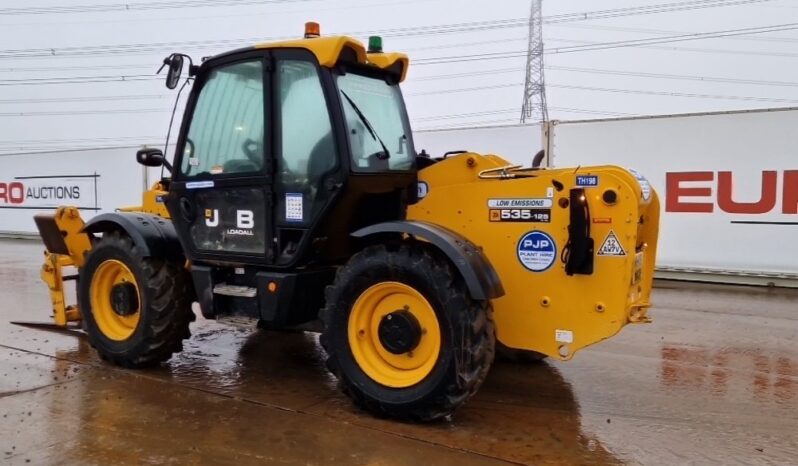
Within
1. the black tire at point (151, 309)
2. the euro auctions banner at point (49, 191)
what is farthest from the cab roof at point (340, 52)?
the euro auctions banner at point (49, 191)

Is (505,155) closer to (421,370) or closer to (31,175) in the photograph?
(421,370)

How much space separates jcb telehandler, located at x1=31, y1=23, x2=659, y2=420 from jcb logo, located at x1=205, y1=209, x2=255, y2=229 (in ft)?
0.04

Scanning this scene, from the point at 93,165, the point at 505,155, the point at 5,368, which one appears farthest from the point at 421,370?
the point at 93,165

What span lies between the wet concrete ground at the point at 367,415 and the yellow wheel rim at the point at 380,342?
307 mm

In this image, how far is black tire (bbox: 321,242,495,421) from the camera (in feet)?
12.7

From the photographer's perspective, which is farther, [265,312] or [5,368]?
[5,368]

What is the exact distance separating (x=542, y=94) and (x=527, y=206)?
76.2 feet

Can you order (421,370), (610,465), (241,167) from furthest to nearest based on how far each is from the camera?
(241,167), (421,370), (610,465)

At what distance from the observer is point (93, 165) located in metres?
15.7

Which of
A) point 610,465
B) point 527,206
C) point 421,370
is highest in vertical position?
point 527,206

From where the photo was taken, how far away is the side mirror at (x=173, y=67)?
4.72 meters

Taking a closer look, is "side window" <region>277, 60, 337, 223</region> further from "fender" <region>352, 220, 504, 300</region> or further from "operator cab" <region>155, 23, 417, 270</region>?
"fender" <region>352, 220, 504, 300</region>

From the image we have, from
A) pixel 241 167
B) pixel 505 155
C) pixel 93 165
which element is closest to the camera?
pixel 241 167

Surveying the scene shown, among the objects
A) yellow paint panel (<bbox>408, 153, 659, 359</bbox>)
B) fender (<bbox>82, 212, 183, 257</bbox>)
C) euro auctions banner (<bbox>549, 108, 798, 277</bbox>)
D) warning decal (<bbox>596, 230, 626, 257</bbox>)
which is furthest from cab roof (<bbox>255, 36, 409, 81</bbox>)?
euro auctions banner (<bbox>549, 108, 798, 277</bbox>)
